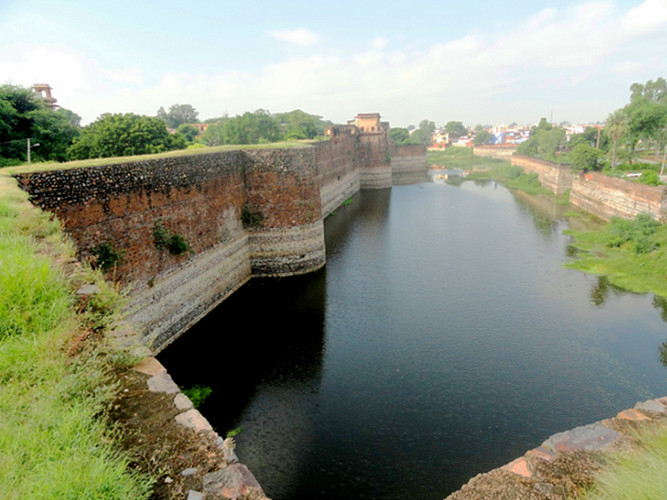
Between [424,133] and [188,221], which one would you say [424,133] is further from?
[188,221]

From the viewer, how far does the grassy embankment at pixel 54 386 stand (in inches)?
94.7

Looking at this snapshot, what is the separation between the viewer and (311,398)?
29.7 feet

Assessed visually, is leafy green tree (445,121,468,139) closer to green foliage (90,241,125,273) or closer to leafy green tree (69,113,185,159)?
leafy green tree (69,113,185,159)

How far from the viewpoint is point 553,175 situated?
33.8 m

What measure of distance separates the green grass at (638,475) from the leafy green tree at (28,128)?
19087 millimetres

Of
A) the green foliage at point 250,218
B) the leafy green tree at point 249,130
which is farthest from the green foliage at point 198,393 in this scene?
the leafy green tree at point 249,130

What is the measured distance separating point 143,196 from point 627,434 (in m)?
10.3

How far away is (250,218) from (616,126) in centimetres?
2935

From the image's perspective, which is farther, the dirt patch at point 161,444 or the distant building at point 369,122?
the distant building at point 369,122

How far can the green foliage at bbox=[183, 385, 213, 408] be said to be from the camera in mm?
9009

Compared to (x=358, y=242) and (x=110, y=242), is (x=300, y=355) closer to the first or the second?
(x=110, y=242)

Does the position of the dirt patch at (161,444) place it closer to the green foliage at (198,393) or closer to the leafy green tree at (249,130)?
the green foliage at (198,393)

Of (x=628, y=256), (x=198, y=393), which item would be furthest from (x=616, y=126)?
(x=198, y=393)

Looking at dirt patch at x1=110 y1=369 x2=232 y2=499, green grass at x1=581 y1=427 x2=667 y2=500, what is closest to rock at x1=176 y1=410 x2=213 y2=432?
dirt patch at x1=110 y1=369 x2=232 y2=499
